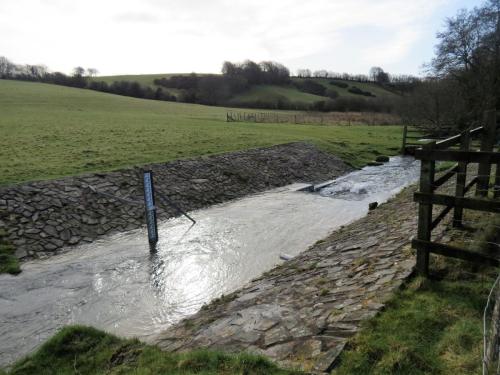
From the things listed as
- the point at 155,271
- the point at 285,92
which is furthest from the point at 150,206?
the point at 285,92

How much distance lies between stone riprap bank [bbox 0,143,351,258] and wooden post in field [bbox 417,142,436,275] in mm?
11193

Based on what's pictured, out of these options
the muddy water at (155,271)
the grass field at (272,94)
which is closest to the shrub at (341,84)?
the grass field at (272,94)

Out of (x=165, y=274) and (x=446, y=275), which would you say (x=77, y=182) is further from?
(x=446, y=275)

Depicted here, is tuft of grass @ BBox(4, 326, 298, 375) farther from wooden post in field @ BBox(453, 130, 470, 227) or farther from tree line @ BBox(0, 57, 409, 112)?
tree line @ BBox(0, 57, 409, 112)

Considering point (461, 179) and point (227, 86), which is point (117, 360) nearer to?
point (461, 179)

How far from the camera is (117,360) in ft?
19.0

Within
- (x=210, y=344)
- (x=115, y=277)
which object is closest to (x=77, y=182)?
(x=115, y=277)

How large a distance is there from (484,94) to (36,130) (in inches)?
1653

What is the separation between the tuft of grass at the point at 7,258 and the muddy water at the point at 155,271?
0.84 feet

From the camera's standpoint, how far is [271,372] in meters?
4.14

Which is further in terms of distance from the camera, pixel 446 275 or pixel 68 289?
pixel 68 289

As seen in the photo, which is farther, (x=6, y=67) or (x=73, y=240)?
(x=6, y=67)

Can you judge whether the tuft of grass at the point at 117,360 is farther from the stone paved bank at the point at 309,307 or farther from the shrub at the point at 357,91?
the shrub at the point at 357,91

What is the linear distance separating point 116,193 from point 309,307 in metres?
12.3
